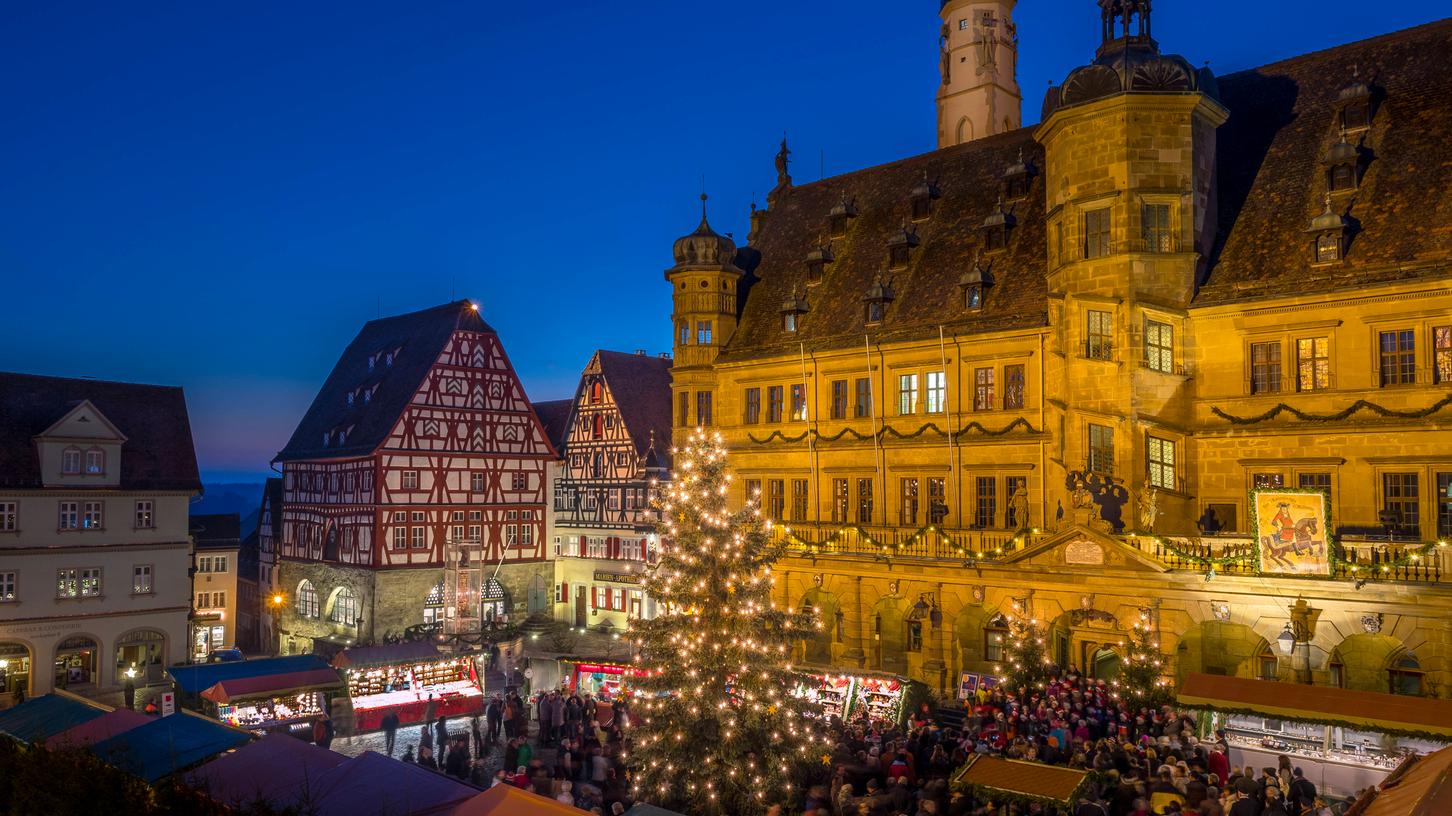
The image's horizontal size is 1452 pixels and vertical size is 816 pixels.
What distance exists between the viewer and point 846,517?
37.3 m

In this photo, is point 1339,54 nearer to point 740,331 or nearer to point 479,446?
point 740,331

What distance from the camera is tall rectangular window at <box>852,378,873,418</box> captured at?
36938 millimetres

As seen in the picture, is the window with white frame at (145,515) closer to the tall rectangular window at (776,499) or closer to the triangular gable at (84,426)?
the triangular gable at (84,426)

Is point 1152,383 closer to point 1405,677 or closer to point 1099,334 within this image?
point 1099,334

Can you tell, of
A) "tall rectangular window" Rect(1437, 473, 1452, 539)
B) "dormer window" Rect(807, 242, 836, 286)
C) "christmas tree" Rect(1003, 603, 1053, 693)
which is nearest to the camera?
"tall rectangular window" Rect(1437, 473, 1452, 539)

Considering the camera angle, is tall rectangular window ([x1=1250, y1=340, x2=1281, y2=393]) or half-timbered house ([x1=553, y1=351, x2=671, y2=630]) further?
half-timbered house ([x1=553, y1=351, x2=671, y2=630])

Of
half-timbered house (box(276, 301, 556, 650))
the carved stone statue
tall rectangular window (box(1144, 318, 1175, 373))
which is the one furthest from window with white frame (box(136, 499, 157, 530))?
Result: tall rectangular window (box(1144, 318, 1175, 373))

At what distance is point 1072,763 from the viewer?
18859 millimetres

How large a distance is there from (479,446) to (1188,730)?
133 feet

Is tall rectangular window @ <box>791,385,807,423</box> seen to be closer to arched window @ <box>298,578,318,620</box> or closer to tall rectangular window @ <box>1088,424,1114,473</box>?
tall rectangular window @ <box>1088,424,1114,473</box>

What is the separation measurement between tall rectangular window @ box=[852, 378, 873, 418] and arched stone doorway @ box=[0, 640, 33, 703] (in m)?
30.2

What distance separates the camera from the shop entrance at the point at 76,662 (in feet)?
127

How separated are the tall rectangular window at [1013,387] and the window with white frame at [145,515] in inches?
1275

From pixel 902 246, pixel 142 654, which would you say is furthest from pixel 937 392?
pixel 142 654
